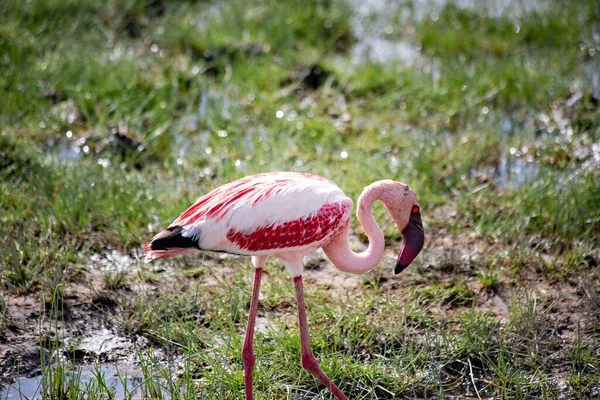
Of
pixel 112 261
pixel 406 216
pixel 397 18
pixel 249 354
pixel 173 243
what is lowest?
pixel 397 18

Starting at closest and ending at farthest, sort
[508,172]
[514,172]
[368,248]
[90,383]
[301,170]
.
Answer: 1. [90,383]
2. [368,248]
3. [301,170]
4. [514,172]
5. [508,172]

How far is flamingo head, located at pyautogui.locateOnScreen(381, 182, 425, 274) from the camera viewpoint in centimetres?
440

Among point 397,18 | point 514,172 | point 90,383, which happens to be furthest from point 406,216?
point 397,18

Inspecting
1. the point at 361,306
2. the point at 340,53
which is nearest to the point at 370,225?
the point at 361,306

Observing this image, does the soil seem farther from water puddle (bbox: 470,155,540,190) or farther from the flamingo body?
water puddle (bbox: 470,155,540,190)

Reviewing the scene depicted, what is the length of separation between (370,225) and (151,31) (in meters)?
5.28

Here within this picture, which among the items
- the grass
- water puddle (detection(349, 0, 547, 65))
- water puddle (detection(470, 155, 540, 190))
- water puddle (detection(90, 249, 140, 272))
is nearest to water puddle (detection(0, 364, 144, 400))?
the grass

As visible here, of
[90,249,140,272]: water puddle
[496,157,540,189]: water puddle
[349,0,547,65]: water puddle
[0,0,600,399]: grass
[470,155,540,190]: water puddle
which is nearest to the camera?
[0,0,600,399]: grass

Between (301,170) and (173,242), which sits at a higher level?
A: (173,242)

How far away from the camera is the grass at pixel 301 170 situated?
15.0 ft

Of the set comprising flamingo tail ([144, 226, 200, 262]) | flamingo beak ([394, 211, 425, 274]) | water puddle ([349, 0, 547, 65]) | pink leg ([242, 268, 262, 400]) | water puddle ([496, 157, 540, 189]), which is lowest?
water puddle ([496, 157, 540, 189])

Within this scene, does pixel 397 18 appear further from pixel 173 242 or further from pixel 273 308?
pixel 173 242

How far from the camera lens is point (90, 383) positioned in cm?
411

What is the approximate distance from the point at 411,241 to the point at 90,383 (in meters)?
1.85
